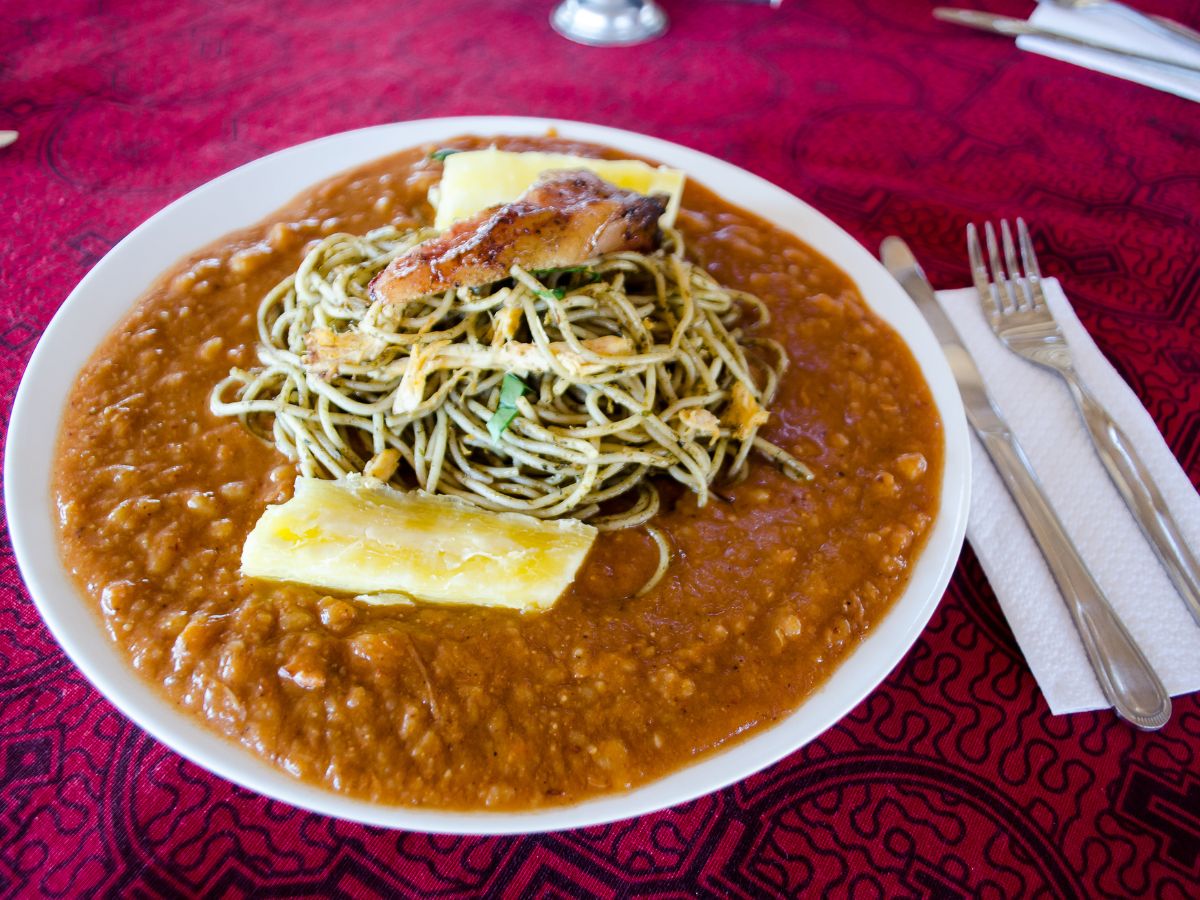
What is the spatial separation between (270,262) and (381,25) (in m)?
2.40

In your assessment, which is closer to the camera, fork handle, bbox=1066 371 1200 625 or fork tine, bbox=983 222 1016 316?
fork handle, bbox=1066 371 1200 625

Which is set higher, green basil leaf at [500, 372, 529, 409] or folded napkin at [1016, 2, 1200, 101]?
folded napkin at [1016, 2, 1200, 101]

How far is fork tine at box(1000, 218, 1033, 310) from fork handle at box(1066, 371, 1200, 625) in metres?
0.41

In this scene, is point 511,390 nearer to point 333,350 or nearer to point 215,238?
point 333,350

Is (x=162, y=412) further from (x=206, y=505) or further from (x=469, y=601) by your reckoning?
(x=469, y=601)

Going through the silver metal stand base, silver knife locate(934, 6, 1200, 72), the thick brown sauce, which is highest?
silver knife locate(934, 6, 1200, 72)

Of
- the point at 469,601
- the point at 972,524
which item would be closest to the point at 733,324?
the point at 972,524

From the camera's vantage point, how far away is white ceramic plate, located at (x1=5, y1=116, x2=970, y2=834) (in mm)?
1880

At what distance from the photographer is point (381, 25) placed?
474 centimetres

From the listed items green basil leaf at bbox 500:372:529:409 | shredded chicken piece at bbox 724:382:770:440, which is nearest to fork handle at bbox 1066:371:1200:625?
shredded chicken piece at bbox 724:382:770:440

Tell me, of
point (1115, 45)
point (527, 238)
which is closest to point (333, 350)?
point (527, 238)

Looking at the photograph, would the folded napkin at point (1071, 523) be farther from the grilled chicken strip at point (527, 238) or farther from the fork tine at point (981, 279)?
the grilled chicken strip at point (527, 238)

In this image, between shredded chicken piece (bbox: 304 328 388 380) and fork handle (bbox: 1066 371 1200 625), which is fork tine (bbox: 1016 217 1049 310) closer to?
fork handle (bbox: 1066 371 1200 625)

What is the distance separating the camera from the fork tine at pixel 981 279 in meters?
3.36
